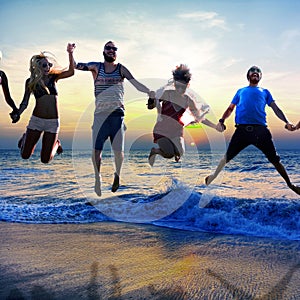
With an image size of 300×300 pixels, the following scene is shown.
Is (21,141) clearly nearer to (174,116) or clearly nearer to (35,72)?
(35,72)

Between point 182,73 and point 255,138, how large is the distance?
6.72ft

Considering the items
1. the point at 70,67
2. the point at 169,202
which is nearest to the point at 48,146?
the point at 70,67

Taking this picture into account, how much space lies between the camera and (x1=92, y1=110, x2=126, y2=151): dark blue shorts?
674 centimetres

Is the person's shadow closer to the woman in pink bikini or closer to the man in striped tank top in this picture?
the woman in pink bikini

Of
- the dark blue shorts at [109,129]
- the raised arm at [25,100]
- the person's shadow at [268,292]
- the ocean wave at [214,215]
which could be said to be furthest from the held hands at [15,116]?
the ocean wave at [214,215]

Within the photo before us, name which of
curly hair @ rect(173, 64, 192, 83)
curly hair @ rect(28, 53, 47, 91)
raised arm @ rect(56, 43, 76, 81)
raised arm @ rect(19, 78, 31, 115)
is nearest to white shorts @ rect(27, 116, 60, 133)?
raised arm @ rect(19, 78, 31, 115)

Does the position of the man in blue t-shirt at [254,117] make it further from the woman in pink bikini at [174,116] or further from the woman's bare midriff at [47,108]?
the woman's bare midriff at [47,108]

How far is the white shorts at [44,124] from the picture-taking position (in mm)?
6848

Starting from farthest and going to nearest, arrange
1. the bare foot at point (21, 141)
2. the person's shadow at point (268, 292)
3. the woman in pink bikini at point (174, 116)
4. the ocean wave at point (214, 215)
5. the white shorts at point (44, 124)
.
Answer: the ocean wave at point (214, 215)
the bare foot at point (21, 141)
the white shorts at point (44, 124)
the woman in pink bikini at point (174, 116)
the person's shadow at point (268, 292)

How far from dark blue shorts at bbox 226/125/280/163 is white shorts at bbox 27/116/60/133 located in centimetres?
327

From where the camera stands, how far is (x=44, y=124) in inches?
Result: 271

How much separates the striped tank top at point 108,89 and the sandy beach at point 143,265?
296cm

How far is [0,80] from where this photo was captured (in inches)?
278

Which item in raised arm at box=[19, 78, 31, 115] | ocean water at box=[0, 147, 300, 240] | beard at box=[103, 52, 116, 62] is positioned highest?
beard at box=[103, 52, 116, 62]
